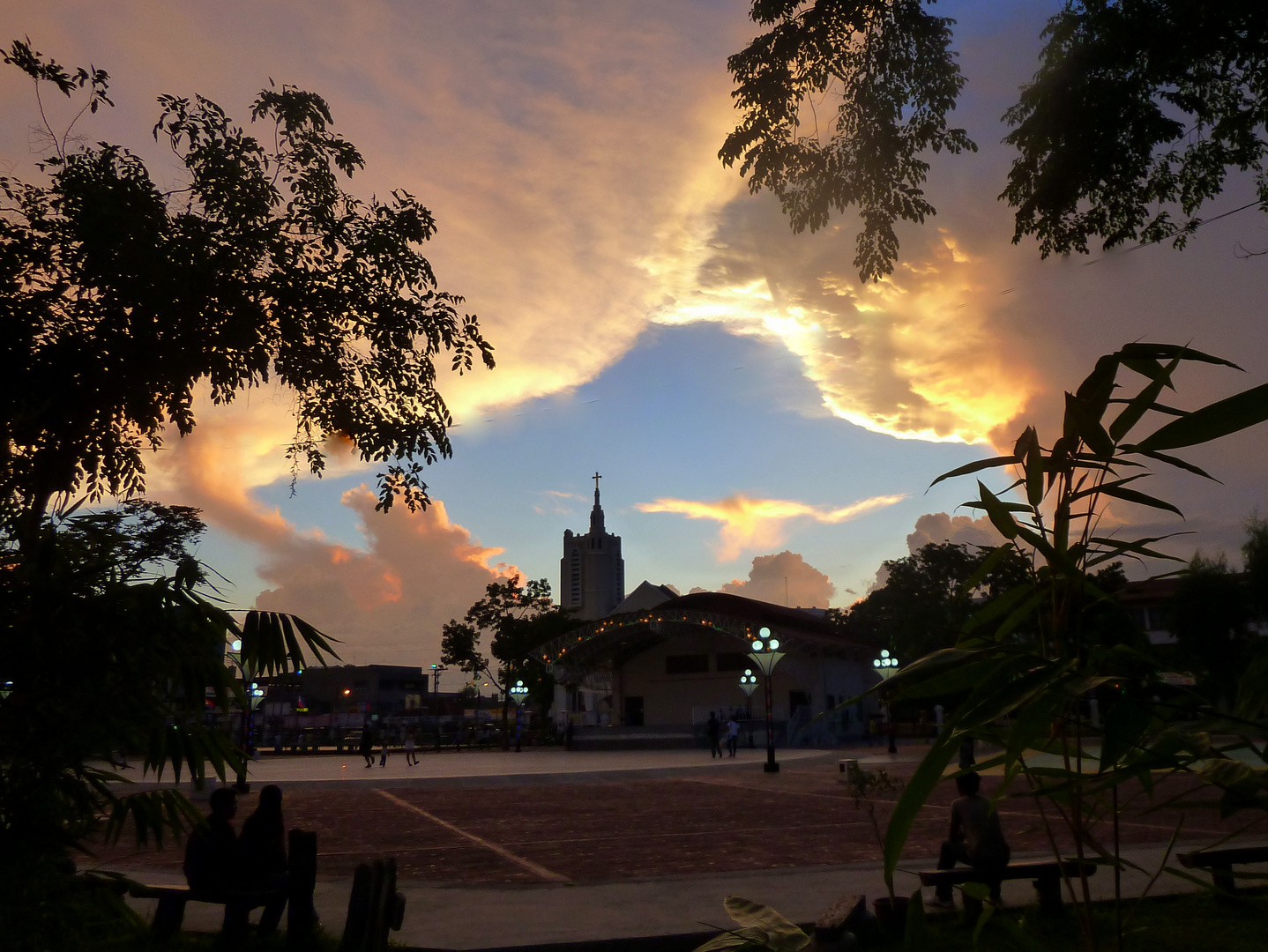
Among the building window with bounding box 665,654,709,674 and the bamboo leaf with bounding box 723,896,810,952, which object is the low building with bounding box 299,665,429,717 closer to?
the building window with bounding box 665,654,709,674

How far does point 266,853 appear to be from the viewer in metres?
6.73

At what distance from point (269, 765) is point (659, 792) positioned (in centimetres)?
1775

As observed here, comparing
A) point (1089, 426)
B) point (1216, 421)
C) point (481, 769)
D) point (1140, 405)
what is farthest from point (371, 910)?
point (481, 769)

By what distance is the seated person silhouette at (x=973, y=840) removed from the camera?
6723 mm

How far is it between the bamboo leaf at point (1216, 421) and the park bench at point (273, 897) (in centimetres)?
641

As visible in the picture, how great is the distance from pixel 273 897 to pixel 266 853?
32 cm

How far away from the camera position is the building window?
60.2m

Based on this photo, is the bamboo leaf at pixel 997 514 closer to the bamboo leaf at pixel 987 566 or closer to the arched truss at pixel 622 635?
the bamboo leaf at pixel 987 566

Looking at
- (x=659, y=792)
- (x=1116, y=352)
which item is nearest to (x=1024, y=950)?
(x=1116, y=352)

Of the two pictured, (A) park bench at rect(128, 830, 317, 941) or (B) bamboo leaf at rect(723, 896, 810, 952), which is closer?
(B) bamboo leaf at rect(723, 896, 810, 952)

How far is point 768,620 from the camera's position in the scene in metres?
53.5

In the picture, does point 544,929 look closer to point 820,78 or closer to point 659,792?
point 820,78

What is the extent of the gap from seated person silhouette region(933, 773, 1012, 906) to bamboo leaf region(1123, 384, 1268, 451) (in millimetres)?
5646

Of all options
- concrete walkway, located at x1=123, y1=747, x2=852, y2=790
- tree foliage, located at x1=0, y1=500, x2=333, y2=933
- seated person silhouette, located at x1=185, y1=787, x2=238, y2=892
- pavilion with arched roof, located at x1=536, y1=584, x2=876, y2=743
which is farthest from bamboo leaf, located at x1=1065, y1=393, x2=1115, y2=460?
pavilion with arched roof, located at x1=536, y1=584, x2=876, y2=743
